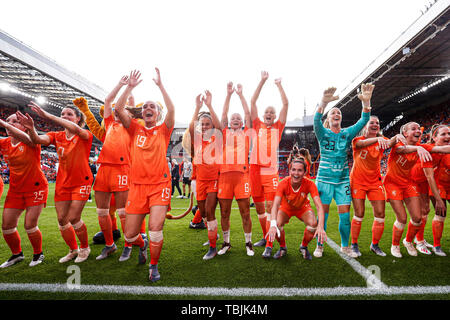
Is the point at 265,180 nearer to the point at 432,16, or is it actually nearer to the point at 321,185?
the point at 321,185

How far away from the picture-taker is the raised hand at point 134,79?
118 inches

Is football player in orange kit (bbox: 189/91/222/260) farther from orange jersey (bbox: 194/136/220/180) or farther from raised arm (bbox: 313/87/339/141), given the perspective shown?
raised arm (bbox: 313/87/339/141)

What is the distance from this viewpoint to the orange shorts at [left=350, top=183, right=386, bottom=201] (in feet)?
12.2

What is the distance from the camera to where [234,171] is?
3756 millimetres

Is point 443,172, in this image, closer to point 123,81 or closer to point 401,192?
point 401,192

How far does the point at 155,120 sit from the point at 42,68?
22.2 meters

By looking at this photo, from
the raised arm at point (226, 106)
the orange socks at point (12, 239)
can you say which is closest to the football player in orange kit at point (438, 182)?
the raised arm at point (226, 106)

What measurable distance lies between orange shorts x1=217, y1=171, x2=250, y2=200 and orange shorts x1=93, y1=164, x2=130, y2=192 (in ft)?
5.18

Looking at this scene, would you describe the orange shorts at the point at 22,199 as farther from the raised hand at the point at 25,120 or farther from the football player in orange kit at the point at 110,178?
the raised hand at the point at 25,120

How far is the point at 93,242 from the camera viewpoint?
15.1 feet

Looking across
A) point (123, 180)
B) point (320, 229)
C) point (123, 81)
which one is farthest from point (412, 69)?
point (123, 180)

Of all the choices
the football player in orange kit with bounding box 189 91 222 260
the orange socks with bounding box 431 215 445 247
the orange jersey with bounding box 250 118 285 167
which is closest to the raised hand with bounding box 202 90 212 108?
the football player in orange kit with bounding box 189 91 222 260

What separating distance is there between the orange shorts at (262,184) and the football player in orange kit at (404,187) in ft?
6.18
